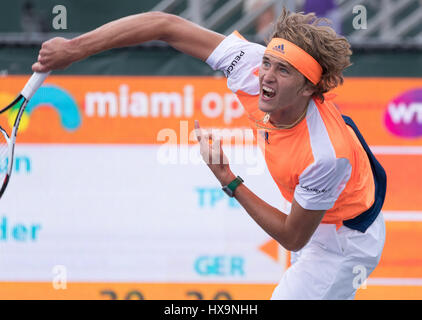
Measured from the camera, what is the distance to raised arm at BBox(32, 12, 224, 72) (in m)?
2.95

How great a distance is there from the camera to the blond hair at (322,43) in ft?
9.80

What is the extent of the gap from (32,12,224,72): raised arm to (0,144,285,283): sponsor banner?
63.9 inches

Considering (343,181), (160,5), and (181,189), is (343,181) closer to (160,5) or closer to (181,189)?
(181,189)

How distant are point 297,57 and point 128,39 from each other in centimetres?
76

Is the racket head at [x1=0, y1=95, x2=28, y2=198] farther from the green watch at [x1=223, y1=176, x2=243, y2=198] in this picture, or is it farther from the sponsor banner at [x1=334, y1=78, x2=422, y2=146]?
the sponsor banner at [x1=334, y1=78, x2=422, y2=146]

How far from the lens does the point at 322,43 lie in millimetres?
2994

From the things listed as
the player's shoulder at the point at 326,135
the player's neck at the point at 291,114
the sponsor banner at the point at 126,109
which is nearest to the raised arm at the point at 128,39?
the player's neck at the point at 291,114

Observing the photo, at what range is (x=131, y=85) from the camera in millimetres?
4859

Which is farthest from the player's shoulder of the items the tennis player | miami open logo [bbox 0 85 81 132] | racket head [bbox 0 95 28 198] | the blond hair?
miami open logo [bbox 0 85 81 132]

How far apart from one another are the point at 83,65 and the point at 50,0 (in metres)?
0.84

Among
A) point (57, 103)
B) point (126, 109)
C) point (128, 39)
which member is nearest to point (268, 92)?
point (128, 39)

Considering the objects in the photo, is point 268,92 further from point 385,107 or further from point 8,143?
point 385,107

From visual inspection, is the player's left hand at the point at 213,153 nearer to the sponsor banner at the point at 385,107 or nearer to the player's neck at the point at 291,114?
the player's neck at the point at 291,114

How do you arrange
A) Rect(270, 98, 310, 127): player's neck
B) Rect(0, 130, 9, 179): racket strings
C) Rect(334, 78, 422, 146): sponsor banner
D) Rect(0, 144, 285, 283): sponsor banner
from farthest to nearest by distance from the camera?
Rect(334, 78, 422, 146): sponsor banner → Rect(0, 144, 285, 283): sponsor banner → Rect(0, 130, 9, 179): racket strings → Rect(270, 98, 310, 127): player's neck
